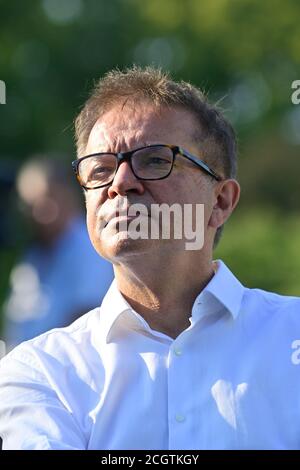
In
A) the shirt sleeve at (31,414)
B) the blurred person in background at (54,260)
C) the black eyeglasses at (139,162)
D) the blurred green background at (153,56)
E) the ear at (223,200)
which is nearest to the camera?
the shirt sleeve at (31,414)

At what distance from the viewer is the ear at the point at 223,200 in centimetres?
325

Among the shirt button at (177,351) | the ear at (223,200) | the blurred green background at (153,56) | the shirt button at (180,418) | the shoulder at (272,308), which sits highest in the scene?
the blurred green background at (153,56)

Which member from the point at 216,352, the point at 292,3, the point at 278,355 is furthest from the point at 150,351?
the point at 292,3

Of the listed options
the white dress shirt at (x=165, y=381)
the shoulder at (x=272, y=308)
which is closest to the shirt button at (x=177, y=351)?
the white dress shirt at (x=165, y=381)

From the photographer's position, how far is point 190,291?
121 inches

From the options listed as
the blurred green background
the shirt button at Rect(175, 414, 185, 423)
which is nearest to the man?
the shirt button at Rect(175, 414, 185, 423)

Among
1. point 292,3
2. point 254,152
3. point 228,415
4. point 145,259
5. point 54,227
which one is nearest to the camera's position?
point 228,415

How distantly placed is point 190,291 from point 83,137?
2.22 feet

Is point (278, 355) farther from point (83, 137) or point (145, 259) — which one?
point (83, 137)

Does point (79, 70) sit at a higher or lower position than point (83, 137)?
higher

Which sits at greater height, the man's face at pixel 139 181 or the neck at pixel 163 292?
the man's face at pixel 139 181

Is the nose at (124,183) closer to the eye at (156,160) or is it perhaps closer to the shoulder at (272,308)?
the eye at (156,160)

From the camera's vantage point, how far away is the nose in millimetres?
2945

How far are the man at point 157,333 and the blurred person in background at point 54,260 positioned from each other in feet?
7.48
